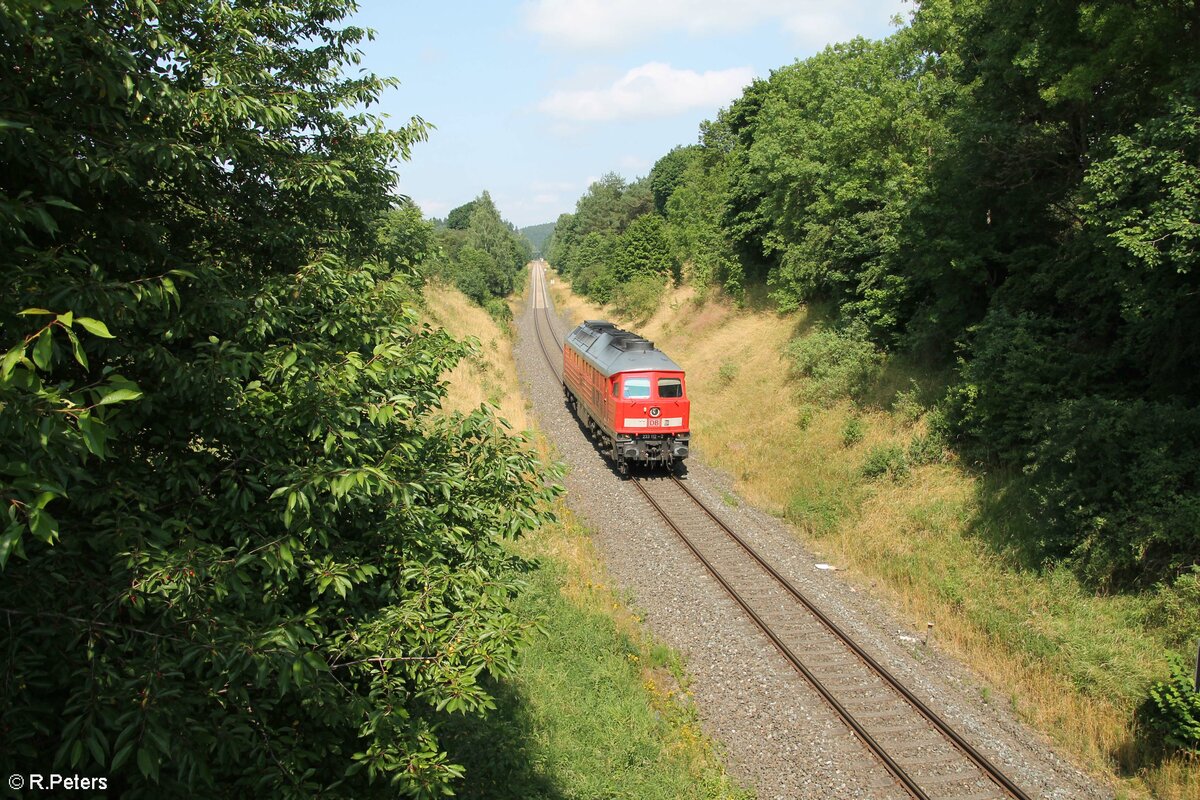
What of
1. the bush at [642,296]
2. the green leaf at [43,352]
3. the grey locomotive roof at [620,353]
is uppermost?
the bush at [642,296]

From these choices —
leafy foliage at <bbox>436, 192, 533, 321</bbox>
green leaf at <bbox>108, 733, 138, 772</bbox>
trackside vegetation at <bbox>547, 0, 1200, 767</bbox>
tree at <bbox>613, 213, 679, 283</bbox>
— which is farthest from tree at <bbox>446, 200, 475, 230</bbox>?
green leaf at <bbox>108, 733, 138, 772</bbox>

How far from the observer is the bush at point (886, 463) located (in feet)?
52.5

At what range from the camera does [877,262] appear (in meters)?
22.3

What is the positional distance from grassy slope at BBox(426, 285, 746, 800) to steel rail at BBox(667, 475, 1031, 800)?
9.13 feet

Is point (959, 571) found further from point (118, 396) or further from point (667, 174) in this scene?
point (667, 174)

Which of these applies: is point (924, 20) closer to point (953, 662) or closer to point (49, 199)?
point (953, 662)

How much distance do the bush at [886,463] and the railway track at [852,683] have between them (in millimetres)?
3859

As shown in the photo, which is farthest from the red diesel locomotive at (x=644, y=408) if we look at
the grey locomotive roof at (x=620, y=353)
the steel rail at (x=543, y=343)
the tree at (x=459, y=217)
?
the tree at (x=459, y=217)

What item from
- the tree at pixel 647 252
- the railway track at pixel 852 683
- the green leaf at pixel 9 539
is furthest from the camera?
the tree at pixel 647 252

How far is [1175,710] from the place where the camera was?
8.23m

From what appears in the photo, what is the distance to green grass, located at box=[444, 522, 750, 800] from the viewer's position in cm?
746

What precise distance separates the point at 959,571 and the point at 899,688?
3.63 metres

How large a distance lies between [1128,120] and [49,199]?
15.7 metres

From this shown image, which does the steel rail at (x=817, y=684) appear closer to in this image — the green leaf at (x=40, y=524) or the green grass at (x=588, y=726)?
the green grass at (x=588, y=726)
